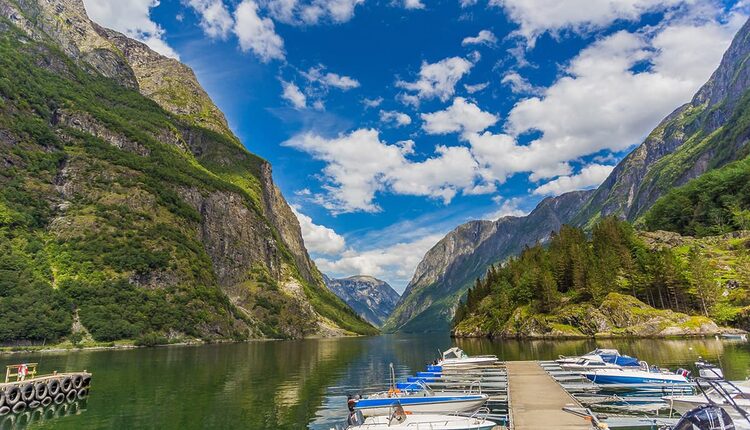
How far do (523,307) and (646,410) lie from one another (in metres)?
105

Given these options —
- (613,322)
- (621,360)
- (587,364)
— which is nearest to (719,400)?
(587,364)

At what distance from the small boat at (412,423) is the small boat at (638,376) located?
85.4 ft

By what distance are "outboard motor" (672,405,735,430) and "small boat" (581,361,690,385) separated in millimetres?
27924

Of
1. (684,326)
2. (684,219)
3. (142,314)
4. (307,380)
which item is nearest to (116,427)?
(307,380)

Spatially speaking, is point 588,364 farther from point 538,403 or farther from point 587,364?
point 538,403

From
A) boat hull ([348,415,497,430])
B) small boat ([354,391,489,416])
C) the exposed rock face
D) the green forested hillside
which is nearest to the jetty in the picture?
small boat ([354,391,489,416])

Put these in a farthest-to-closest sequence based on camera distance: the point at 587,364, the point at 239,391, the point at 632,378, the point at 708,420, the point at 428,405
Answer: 1. the point at 587,364
2. the point at 239,391
3. the point at 632,378
4. the point at 428,405
5. the point at 708,420

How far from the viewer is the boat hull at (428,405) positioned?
35.1m

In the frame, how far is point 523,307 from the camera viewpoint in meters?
137

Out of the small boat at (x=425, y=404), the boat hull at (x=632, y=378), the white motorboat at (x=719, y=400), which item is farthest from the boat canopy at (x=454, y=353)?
the white motorboat at (x=719, y=400)

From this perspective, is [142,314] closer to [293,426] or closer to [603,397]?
[293,426]

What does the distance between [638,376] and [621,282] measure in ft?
311

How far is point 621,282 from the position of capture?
127875 mm

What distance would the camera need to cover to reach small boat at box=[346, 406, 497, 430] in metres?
27.3
